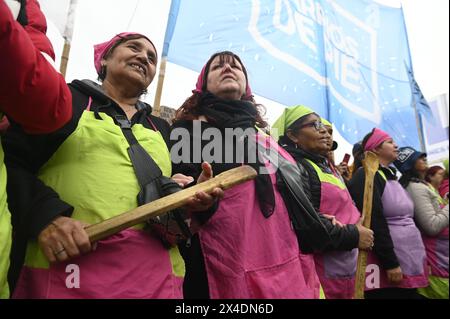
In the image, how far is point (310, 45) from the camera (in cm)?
497

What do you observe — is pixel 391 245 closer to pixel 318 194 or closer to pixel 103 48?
pixel 318 194

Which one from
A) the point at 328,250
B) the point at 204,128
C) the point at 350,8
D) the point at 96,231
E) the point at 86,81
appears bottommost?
the point at 328,250

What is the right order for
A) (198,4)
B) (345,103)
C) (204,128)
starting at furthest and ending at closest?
(345,103), (198,4), (204,128)

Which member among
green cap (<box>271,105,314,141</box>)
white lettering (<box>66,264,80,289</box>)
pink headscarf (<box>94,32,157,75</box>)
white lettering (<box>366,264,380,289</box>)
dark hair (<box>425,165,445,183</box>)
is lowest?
dark hair (<box>425,165,445,183</box>)

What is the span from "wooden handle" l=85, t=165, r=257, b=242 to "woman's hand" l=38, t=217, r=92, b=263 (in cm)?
3

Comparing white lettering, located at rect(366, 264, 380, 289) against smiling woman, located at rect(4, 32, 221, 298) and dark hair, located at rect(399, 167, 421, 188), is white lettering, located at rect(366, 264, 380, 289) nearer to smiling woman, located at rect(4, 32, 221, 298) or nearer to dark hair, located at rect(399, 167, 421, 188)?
dark hair, located at rect(399, 167, 421, 188)

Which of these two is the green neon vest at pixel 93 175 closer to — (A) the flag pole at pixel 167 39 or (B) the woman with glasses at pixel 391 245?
(B) the woman with glasses at pixel 391 245

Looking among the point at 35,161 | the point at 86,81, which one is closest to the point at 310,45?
the point at 86,81

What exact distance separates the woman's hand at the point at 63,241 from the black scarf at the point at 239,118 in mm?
A: 923

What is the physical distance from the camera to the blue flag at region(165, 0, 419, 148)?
404 cm

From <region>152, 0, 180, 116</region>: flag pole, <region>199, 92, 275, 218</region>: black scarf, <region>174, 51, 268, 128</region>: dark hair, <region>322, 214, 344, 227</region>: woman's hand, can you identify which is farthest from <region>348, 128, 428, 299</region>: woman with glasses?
<region>152, 0, 180, 116</region>: flag pole

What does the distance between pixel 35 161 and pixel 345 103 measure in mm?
4443

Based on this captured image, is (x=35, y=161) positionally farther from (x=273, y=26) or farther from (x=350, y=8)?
(x=350, y=8)

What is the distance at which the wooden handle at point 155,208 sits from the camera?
1.10 metres
